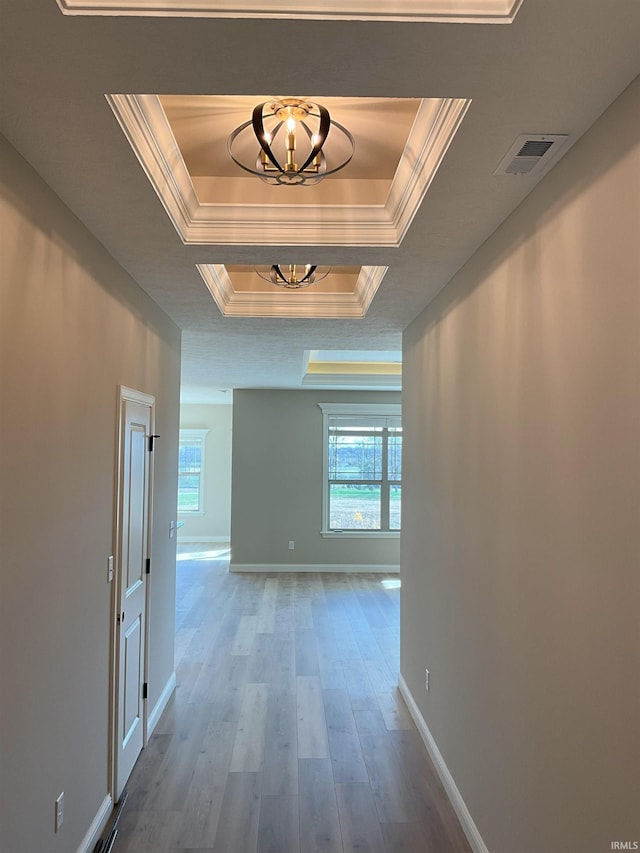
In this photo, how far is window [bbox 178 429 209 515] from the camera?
10.8 meters

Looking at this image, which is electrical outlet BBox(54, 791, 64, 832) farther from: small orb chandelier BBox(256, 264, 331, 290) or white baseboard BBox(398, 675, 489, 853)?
small orb chandelier BBox(256, 264, 331, 290)

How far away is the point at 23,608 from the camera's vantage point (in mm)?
1724

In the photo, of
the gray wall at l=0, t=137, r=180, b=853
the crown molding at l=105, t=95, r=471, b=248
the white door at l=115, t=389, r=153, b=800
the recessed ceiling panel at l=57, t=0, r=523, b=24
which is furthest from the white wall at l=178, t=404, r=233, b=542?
the recessed ceiling panel at l=57, t=0, r=523, b=24

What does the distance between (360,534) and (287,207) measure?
6317 millimetres

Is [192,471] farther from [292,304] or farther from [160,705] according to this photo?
[292,304]

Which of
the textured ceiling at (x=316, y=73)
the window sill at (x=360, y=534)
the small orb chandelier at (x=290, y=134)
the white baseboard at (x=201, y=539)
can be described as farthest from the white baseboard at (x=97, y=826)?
the white baseboard at (x=201, y=539)

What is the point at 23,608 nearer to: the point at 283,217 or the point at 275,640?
the point at 283,217

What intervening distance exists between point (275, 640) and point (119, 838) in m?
2.79

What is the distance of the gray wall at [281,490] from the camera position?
8.05 metres

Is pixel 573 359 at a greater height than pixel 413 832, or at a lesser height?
greater

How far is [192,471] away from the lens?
10.9 m

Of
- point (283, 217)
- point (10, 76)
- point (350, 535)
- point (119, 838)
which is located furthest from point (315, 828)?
point (350, 535)

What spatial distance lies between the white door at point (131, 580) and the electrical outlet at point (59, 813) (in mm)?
650

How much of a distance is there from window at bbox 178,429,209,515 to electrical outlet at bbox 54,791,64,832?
8849mm
